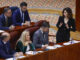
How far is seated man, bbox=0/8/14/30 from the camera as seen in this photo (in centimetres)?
589

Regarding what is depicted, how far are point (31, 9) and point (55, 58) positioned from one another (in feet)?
24.6

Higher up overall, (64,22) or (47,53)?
(64,22)

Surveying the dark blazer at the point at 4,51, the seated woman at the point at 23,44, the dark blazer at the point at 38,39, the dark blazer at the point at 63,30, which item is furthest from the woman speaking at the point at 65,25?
the dark blazer at the point at 4,51

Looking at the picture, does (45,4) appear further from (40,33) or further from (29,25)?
(40,33)

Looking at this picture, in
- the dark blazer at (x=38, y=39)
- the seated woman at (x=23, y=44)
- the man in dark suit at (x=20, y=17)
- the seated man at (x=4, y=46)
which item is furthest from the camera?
the man in dark suit at (x=20, y=17)

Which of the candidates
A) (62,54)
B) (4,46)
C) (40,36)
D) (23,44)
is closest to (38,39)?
(40,36)

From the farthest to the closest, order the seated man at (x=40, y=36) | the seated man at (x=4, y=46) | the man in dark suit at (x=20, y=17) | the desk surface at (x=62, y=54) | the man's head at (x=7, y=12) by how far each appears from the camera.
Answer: the man in dark suit at (x=20, y=17) → the man's head at (x=7, y=12) → the seated man at (x=40, y=36) → the seated man at (x=4, y=46) → the desk surface at (x=62, y=54)

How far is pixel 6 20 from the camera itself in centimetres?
612

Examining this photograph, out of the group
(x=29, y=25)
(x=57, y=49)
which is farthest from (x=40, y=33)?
(x=29, y=25)

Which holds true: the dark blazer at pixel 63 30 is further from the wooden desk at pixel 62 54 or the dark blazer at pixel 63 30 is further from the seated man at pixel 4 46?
the seated man at pixel 4 46

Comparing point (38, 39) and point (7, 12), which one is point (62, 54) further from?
point (7, 12)

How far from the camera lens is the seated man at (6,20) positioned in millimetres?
5895

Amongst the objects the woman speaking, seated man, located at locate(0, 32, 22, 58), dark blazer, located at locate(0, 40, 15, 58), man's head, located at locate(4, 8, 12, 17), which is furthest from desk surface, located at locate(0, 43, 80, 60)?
man's head, located at locate(4, 8, 12, 17)

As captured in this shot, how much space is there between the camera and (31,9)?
1194 centimetres
